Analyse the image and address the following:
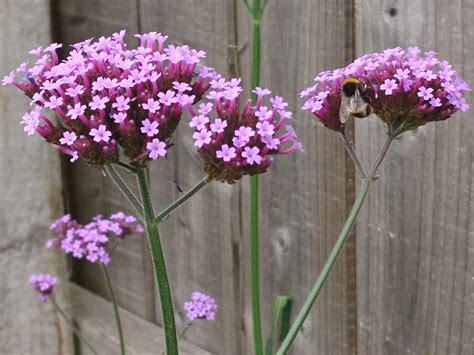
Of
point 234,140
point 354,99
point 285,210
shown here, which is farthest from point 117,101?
point 285,210

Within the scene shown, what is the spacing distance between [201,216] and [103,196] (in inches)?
18.8

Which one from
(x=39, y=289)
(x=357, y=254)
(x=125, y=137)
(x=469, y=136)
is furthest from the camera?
(x=39, y=289)

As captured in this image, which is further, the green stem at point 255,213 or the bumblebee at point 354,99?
the green stem at point 255,213

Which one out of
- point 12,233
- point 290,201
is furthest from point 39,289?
point 290,201

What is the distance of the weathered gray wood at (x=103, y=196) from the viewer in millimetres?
2426

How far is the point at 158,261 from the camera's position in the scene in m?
1.25

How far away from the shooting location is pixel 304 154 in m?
1.88

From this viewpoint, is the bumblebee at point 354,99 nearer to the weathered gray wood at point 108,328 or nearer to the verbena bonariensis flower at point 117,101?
the verbena bonariensis flower at point 117,101

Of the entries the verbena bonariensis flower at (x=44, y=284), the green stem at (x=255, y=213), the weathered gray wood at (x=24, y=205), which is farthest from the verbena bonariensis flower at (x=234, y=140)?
the weathered gray wood at (x=24, y=205)

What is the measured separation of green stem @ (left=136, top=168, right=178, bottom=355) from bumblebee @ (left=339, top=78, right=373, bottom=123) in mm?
291

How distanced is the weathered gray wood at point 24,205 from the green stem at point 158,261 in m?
1.28

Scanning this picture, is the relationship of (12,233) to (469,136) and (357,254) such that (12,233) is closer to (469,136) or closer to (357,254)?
(357,254)

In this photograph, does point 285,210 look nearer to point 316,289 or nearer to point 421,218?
point 421,218

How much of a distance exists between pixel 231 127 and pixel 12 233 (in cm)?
139
